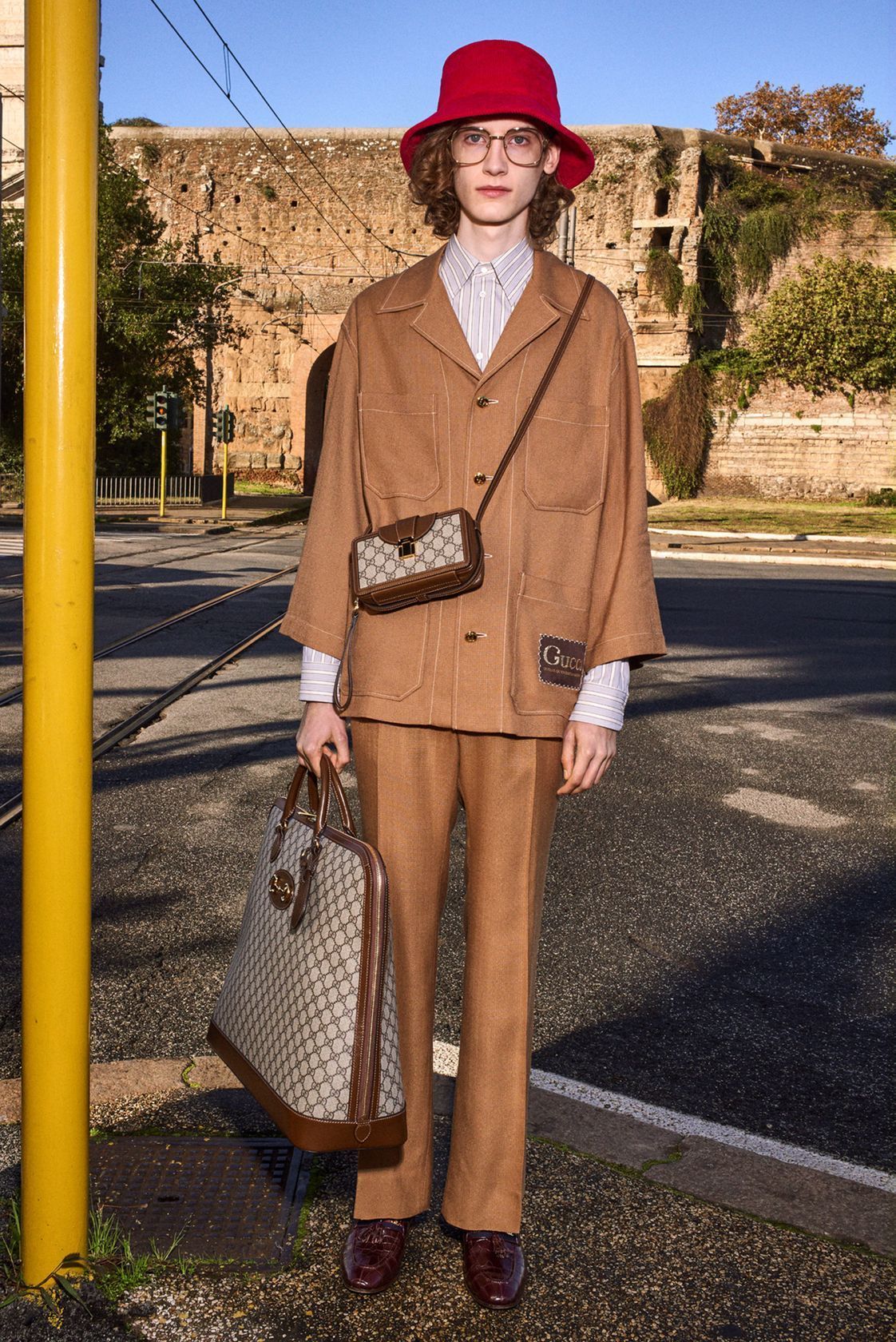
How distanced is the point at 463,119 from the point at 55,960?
1.51 m

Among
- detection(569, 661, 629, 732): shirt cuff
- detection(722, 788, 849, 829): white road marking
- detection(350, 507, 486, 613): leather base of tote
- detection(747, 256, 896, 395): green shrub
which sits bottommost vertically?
detection(722, 788, 849, 829): white road marking

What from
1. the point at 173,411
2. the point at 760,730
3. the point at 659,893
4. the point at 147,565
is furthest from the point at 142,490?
the point at 659,893

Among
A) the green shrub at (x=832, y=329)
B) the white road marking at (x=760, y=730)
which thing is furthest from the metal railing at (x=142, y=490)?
the white road marking at (x=760, y=730)

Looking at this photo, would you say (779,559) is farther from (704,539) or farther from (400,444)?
(400,444)

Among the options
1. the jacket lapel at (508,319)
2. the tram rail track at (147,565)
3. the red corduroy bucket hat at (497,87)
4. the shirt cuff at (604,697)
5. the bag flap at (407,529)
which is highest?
the red corduroy bucket hat at (497,87)

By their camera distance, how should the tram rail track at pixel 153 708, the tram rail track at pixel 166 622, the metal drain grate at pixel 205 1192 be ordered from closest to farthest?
the metal drain grate at pixel 205 1192 → the tram rail track at pixel 153 708 → the tram rail track at pixel 166 622

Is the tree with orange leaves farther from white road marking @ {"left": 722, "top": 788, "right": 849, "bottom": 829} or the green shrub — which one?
white road marking @ {"left": 722, "top": 788, "right": 849, "bottom": 829}

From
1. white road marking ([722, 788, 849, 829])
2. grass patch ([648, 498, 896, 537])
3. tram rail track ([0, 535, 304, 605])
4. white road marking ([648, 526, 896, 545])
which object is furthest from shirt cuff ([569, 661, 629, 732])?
grass patch ([648, 498, 896, 537])

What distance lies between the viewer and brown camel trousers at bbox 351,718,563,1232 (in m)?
2.25

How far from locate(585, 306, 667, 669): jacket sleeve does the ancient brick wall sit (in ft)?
111

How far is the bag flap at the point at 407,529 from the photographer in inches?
85.5

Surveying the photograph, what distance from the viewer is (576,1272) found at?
7.69 feet

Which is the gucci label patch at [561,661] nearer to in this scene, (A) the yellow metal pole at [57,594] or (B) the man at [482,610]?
(B) the man at [482,610]

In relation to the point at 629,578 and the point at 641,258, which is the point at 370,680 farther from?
the point at 641,258
